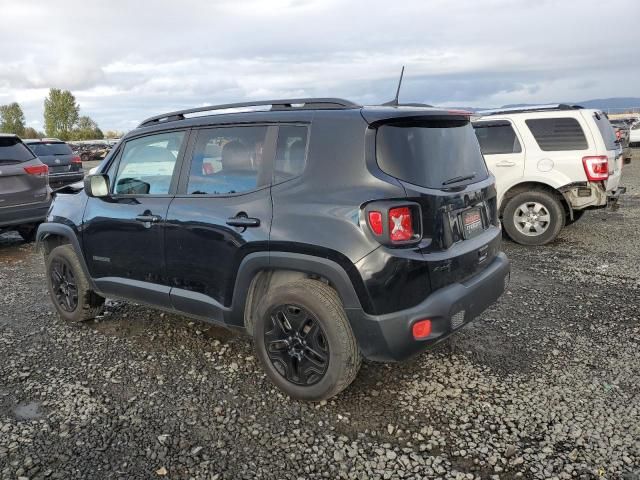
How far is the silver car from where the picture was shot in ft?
24.6

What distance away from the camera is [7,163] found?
7.61 m

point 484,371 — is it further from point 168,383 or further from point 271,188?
point 168,383

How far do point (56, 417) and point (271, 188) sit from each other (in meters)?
1.88

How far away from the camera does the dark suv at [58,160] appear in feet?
44.6

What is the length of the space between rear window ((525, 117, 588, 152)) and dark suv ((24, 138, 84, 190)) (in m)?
11.4

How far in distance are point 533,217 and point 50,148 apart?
12.1 meters

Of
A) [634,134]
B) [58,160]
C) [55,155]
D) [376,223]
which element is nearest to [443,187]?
[376,223]

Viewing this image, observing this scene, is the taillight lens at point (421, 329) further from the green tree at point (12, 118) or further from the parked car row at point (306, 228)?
the green tree at point (12, 118)

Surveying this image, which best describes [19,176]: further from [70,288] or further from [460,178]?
[460,178]

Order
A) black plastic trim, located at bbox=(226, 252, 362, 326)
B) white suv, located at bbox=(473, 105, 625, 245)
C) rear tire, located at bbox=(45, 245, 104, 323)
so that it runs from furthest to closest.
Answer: white suv, located at bbox=(473, 105, 625, 245) < rear tire, located at bbox=(45, 245, 104, 323) < black plastic trim, located at bbox=(226, 252, 362, 326)

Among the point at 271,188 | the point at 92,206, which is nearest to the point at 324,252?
the point at 271,188

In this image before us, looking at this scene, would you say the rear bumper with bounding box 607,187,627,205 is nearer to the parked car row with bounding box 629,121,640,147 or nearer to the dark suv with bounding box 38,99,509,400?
the dark suv with bounding box 38,99,509,400

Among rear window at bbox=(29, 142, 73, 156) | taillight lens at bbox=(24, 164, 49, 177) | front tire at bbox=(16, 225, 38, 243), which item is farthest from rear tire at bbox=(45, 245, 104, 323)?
rear window at bbox=(29, 142, 73, 156)

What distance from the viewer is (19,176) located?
7.67m
